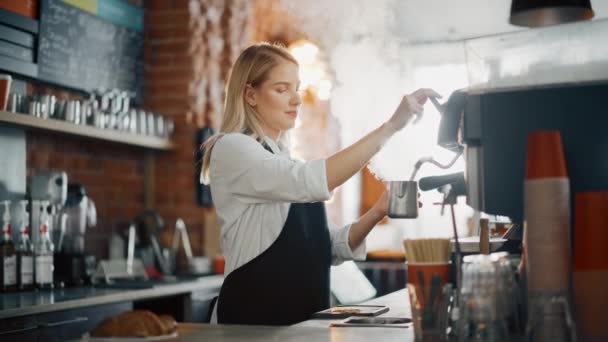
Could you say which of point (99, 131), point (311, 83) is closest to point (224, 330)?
point (99, 131)

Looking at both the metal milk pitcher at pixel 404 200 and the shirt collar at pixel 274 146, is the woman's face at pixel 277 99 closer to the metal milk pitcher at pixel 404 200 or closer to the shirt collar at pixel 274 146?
the shirt collar at pixel 274 146

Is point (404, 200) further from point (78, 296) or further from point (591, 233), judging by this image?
point (78, 296)

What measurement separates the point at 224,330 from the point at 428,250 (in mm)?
493

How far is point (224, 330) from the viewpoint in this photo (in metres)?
1.79

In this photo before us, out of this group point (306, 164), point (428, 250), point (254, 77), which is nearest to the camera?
point (428, 250)

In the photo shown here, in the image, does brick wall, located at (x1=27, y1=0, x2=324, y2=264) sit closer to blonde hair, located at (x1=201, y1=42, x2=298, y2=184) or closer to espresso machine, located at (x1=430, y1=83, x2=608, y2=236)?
blonde hair, located at (x1=201, y1=42, x2=298, y2=184)

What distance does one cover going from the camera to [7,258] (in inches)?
132

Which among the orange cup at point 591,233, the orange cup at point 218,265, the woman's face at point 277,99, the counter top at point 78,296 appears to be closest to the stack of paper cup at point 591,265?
the orange cup at point 591,233

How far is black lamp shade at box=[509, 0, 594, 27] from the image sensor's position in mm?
2965

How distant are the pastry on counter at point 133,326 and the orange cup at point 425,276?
1.66ft

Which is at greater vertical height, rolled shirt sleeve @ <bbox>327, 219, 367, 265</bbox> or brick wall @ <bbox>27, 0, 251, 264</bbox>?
brick wall @ <bbox>27, 0, 251, 264</bbox>

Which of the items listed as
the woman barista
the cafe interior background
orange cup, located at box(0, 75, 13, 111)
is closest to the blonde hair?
the woman barista

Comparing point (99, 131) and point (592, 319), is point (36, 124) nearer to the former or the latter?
point (99, 131)

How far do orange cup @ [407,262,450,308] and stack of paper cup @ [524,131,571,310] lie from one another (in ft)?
0.53
